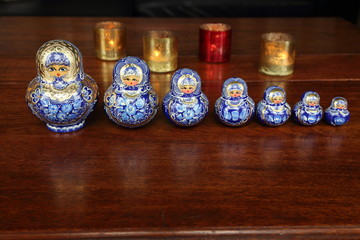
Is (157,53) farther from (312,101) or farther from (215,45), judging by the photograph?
(312,101)

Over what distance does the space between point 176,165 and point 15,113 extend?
1.18ft

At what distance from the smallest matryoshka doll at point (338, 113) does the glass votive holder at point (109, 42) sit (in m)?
0.58

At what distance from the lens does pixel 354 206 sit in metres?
0.64

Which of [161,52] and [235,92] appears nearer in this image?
[235,92]

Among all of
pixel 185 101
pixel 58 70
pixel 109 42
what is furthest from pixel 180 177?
pixel 109 42

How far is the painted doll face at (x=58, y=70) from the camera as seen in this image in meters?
0.77

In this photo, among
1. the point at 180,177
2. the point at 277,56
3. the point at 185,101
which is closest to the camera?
the point at 180,177

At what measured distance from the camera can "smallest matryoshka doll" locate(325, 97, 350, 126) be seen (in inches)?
33.7

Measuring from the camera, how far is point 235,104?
2.72ft

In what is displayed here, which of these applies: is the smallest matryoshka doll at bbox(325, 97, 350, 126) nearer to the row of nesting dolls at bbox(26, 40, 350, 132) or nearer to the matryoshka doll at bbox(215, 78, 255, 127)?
the row of nesting dolls at bbox(26, 40, 350, 132)

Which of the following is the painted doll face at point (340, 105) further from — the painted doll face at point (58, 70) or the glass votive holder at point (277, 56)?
the painted doll face at point (58, 70)

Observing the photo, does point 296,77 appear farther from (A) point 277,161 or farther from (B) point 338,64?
(A) point 277,161

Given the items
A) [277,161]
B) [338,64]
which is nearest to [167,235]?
[277,161]

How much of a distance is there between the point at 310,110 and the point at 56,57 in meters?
0.45
